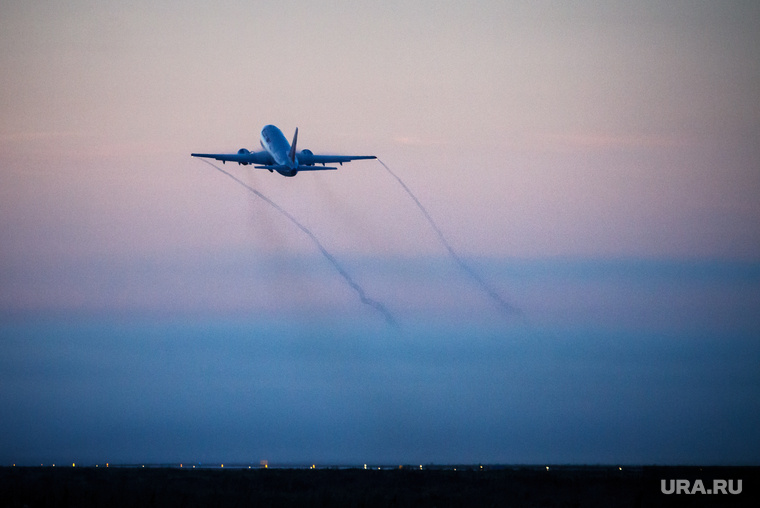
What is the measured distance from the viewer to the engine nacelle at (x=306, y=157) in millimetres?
158125

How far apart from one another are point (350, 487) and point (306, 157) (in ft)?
189

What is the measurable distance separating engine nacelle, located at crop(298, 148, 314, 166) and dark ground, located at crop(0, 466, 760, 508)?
48319mm

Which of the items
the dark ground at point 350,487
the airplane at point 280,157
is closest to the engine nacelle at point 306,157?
the airplane at point 280,157

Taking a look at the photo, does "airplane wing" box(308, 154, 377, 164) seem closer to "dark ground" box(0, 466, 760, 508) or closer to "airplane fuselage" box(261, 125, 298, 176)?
"airplane fuselage" box(261, 125, 298, 176)

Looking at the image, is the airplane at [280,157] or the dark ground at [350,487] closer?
the dark ground at [350,487]

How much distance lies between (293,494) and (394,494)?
9.46 metres

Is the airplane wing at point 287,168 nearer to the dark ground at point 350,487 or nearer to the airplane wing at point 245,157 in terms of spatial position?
the airplane wing at point 245,157

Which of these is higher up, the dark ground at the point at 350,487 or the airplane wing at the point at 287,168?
the airplane wing at the point at 287,168

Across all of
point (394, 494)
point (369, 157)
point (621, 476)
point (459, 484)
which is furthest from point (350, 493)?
point (369, 157)

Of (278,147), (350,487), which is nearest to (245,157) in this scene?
(278,147)

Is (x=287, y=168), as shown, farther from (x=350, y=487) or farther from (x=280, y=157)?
(x=350, y=487)

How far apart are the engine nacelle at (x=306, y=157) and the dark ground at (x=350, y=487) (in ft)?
159

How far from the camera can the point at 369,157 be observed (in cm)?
15562

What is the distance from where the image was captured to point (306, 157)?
15850 cm
